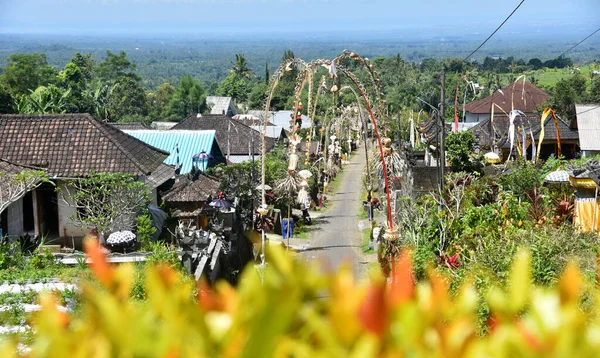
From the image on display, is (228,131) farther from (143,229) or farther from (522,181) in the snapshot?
(143,229)

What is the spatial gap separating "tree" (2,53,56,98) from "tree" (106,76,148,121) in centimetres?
554

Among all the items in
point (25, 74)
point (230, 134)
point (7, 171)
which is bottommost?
point (230, 134)

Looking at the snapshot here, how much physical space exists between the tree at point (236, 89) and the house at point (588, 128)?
51.3m

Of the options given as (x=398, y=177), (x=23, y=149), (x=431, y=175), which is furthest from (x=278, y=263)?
(x=431, y=175)

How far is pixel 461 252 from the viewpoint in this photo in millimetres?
12344

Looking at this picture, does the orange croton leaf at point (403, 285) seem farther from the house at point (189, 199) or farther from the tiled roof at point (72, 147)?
the house at point (189, 199)

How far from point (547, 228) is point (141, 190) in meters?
8.00

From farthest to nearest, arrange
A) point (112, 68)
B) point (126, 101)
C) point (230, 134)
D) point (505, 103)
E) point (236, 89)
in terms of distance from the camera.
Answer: point (112, 68) → point (236, 89) → point (126, 101) → point (505, 103) → point (230, 134)

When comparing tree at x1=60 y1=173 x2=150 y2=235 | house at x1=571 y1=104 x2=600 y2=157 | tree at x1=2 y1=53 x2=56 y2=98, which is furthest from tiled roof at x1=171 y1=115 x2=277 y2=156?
tree at x1=2 y1=53 x2=56 y2=98

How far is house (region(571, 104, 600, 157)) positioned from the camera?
88.7 ft

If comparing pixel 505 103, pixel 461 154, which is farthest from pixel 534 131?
pixel 505 103

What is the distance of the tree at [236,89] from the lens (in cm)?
7712

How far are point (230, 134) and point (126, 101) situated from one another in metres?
34.8

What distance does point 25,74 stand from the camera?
61781 mm
